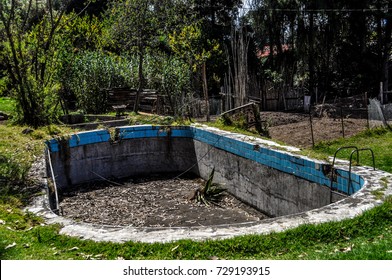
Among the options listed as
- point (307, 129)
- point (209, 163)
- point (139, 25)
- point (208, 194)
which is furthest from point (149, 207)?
point (139, 25)

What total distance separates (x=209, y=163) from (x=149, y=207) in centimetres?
253

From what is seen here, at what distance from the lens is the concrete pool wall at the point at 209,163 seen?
311 inches

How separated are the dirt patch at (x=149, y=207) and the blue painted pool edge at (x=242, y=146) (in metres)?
1.15

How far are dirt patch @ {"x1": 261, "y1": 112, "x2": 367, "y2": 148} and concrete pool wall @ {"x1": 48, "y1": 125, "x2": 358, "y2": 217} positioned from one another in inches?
115

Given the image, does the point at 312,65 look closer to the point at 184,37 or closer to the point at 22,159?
the point at 184,37

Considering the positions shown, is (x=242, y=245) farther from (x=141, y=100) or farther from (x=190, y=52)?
(x=190, y=52)

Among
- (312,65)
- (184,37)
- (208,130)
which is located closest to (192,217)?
(208,130)

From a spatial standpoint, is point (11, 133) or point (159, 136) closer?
point (11, 133)

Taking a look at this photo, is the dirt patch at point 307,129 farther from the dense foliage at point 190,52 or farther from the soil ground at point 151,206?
the dense foliage at point 190,52

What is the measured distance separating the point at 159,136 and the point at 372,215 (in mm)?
8526

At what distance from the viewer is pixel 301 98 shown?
82.2ft

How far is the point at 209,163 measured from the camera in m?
11.9

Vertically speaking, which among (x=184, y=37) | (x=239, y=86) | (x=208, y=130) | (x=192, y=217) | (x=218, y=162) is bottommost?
(x=192, y=217)
